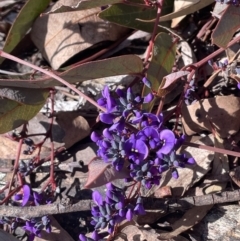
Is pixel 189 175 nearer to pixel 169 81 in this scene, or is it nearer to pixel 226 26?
pixel 169 81

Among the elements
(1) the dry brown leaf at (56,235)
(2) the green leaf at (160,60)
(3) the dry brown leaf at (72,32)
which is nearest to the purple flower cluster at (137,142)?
(2) the green leaf at (160,60)

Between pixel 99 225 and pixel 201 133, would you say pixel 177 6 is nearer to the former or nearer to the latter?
pixel 201 133

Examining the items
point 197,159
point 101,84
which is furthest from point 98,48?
point 197,159

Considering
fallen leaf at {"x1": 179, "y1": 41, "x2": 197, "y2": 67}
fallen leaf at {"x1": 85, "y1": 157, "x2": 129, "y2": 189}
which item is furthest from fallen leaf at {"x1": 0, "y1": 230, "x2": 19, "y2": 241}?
fallen leaf at {"x1": 179, "y1": 41, "x2": 197, "y2": 67}

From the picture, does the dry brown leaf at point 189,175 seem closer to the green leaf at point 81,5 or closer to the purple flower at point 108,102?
the purple flower at point 108,102

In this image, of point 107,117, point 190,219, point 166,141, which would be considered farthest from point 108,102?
point 190,219
